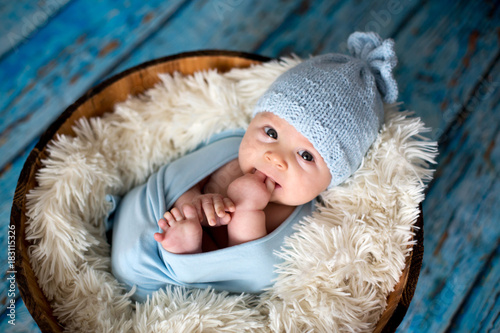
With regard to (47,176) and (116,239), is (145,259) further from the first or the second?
(47,176)

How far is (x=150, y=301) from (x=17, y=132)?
775mm

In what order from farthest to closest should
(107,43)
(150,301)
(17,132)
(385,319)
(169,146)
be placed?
(107,43), (17,132), (169,146), (150,301), (385,319)

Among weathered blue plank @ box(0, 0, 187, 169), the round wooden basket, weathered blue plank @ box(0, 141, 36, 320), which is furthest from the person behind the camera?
weathered blue plank @ box(0, 0, 187, 169)

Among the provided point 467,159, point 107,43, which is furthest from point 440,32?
point 107,43

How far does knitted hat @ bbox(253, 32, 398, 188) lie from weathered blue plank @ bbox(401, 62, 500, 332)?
0.48m

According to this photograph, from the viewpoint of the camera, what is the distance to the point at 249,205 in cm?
92

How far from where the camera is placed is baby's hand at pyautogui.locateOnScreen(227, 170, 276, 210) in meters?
0.92

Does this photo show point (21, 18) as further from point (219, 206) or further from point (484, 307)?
point (484, 307)

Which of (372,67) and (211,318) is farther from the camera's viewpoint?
(372,67)

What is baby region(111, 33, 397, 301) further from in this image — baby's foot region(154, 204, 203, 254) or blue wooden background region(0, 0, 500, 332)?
blue wooden background region(0, 0, 500, 332)

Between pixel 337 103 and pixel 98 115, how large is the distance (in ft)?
2.24

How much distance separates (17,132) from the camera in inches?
51.8

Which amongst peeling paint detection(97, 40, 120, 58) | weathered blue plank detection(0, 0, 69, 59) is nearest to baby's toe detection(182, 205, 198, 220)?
peeling paint detection(97, 40, 120, 58)

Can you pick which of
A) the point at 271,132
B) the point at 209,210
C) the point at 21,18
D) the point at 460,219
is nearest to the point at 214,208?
the point at 209,210
